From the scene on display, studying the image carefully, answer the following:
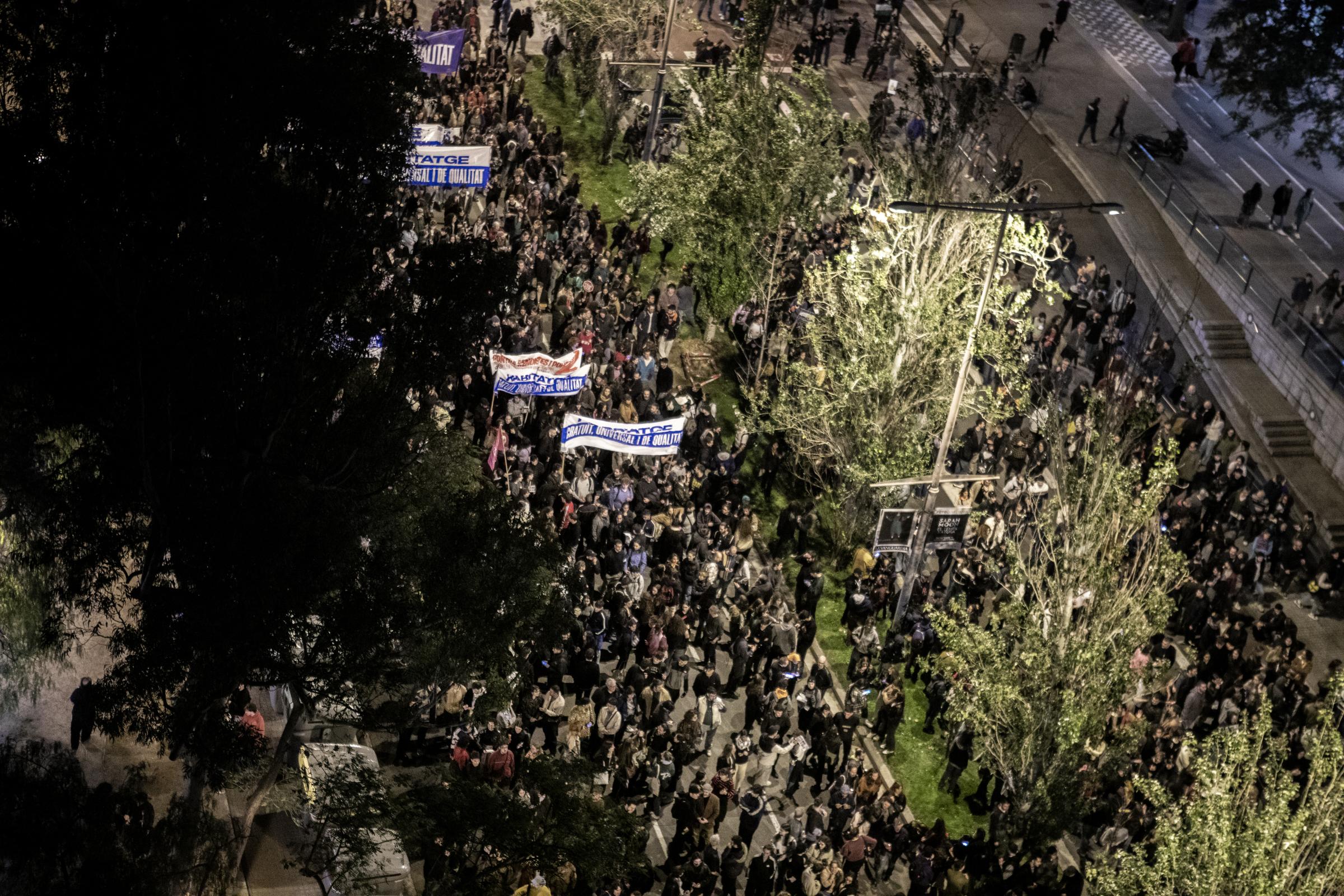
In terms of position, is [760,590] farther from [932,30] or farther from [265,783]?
[932,30]

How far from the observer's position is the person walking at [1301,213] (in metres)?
52.1

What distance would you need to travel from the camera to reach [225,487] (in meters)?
21.3

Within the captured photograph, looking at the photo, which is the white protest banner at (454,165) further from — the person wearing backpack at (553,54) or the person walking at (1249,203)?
the person walking at (1249,203)

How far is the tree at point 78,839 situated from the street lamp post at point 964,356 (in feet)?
44.2

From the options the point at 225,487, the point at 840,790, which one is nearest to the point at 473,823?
the point at 225,487

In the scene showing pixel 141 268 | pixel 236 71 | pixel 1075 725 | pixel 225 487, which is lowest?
pixel 1075 725

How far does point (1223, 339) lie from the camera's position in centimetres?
4738

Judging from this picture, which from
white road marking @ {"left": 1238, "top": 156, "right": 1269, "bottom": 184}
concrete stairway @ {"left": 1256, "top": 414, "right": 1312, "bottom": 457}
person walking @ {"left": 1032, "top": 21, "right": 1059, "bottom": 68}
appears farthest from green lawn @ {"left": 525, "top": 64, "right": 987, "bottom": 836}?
white road marking @ {"left": 1238, "top": 156, "right": 1269, "bottom": 184}

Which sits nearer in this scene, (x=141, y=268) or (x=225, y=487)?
(x=141, y=268)

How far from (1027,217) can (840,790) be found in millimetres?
19284

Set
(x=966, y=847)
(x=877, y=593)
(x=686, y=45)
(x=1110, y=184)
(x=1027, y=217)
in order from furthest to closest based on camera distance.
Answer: (x=686, y=45) < (x=1110, y=184) < (x=1027, y=217) < (x=877, y=593) < (x=966, y=847)

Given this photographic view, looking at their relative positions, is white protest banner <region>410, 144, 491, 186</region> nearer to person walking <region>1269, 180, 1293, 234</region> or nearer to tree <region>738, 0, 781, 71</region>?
tree <region>738, 0, 781, 71</region>

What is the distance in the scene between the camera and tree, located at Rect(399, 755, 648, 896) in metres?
23.0

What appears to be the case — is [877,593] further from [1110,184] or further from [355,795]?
[1110,184]
